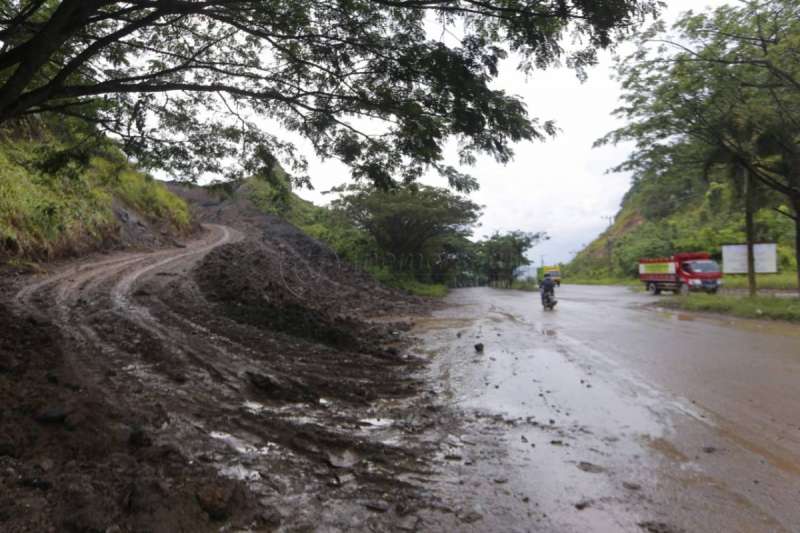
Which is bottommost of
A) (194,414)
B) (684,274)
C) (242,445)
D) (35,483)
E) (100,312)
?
(242,445)

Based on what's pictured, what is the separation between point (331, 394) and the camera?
608 cm

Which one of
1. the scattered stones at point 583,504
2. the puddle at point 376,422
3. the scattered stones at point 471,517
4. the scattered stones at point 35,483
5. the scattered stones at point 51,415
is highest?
the scattered stones at point 51,415

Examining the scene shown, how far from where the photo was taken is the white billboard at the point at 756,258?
2580 cm

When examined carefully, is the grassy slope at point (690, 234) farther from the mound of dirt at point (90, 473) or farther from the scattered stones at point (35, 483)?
the scattered stones at point (35, 483)

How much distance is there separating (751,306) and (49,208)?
1963 centimetres

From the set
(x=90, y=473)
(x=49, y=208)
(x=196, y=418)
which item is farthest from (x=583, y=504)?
(x=49, y=208)

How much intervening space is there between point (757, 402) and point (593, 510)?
386cm

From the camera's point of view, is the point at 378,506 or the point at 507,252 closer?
the point at 378,506

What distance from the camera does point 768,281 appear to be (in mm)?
26875

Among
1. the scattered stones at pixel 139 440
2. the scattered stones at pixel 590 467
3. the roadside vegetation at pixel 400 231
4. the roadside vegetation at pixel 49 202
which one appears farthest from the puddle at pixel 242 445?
the roadside vegetation at pixel 400 231

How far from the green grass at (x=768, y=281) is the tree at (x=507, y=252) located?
1796 cm

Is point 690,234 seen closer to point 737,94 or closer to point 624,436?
point 737,94

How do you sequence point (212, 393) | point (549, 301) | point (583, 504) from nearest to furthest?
point (583, 504) < point (212, 393) < point (549, 301)

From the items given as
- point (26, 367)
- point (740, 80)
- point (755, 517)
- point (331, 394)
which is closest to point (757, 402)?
point (755, 517)
